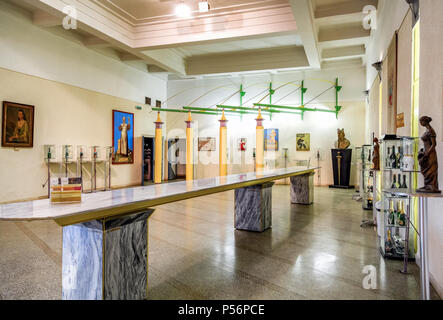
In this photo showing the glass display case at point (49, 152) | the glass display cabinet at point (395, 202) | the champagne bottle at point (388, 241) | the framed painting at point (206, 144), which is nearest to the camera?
the glass display cabinet at point (395, 202)

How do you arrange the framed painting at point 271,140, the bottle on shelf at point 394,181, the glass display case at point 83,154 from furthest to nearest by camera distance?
1. the framed painting at point 271,140
2. the glass display case at point 83,154
3. the bottle on shelf at point 394,181

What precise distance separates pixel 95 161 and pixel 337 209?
25.4 feet

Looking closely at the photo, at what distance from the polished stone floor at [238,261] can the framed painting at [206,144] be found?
8442 mm

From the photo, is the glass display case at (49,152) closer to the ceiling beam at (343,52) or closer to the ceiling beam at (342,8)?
the ceiling beam at (342,8)

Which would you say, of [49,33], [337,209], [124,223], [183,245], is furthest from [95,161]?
[124,223]

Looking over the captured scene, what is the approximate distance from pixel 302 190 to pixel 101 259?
20.7 ft

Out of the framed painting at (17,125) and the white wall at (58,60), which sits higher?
the white wall at (58,60)

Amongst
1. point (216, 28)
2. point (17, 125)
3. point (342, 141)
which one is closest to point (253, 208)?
point (216, 28)

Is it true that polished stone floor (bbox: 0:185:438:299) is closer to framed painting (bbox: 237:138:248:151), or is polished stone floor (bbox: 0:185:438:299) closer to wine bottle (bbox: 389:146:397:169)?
wine bottle (bbox: 389:146:397:169)

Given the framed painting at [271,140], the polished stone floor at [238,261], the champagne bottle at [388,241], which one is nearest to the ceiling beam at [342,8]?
the polished stone floor at [238,261]

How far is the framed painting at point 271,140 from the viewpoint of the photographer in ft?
43.8

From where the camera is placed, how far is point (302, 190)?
7.75 metres

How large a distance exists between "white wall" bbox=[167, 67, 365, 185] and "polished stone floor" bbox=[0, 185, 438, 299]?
23.1 ft
